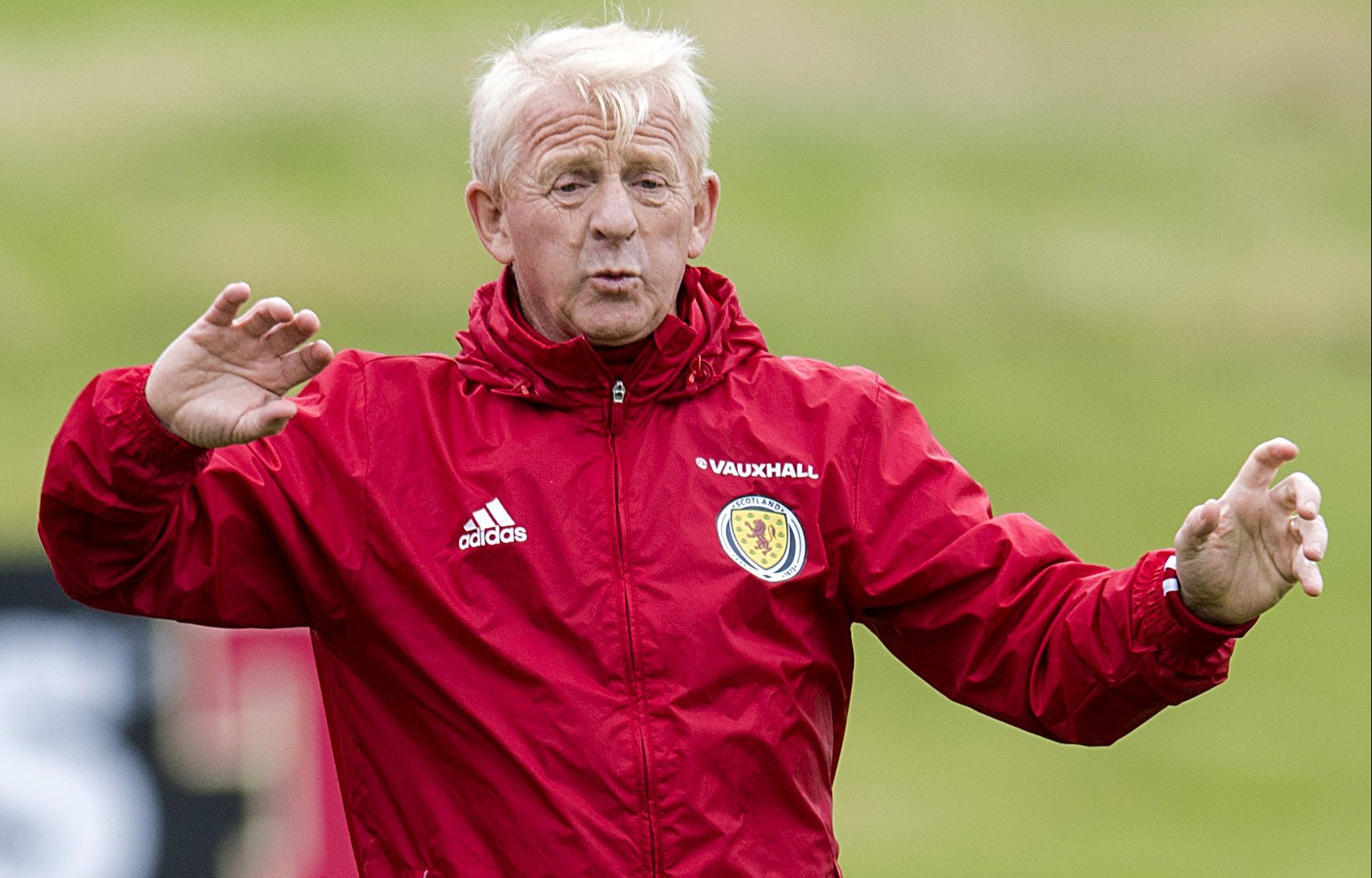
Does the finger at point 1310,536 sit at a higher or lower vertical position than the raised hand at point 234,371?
lower

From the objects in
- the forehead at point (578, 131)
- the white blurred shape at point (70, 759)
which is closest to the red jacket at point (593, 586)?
the forehead at point (578, 131)

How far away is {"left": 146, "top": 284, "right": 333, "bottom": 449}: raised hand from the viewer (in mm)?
2500

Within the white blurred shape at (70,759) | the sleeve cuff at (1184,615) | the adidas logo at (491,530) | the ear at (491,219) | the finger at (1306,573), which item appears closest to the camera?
the finger at (1306,573)

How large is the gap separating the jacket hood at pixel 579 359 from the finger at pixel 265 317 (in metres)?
0.33

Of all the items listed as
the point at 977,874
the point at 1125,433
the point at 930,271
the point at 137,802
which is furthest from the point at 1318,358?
the point at 137,802

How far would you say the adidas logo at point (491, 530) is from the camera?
8.81 feet

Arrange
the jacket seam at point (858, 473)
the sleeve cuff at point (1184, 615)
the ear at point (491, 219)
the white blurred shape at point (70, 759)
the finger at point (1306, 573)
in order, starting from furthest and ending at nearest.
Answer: the white blurred shape at point (70, 759)
the ear at point (491, 219)
the jacket seam at point (858, 473)
the sleeve cuff at point (1184, 615)
the finger at point (1306, 573)

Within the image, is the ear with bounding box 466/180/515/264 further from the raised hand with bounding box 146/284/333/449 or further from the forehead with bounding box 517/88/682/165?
the raised hand with bounding box 146/284/333/449

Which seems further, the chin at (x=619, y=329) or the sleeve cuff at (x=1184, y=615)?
the chin at (x=619, y=329)

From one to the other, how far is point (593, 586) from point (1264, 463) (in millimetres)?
828

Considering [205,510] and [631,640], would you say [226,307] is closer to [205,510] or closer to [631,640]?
[205,510]

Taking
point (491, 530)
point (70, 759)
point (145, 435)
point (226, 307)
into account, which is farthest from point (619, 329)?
point (70, 759)

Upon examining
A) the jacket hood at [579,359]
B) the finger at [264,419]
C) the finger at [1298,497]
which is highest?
the jacket hood at [579,359]

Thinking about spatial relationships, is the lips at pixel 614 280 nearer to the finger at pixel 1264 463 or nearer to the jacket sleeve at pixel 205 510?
the jacket sleeve at pixel 205 510
